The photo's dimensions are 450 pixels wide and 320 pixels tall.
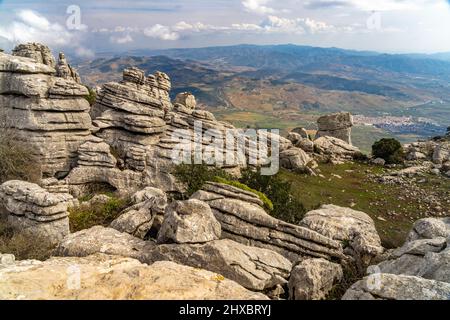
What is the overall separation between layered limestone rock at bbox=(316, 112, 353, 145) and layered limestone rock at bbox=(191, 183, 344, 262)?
55931 millimetres

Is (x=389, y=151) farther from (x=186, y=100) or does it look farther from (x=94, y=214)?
(x=94, y=214)

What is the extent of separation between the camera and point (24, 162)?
3136 cm

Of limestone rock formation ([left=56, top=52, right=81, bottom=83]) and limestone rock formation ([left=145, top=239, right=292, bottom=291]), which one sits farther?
limestone rock formation ([left=56, top=52, right=81, bottom=83])

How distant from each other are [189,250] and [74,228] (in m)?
11.2

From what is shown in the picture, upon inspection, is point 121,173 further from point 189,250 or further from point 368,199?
point 368,199

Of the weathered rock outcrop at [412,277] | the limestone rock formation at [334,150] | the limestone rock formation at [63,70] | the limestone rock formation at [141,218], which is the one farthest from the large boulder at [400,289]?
the limestone rock formation at [63,70]

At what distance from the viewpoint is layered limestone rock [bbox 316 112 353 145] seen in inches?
2805

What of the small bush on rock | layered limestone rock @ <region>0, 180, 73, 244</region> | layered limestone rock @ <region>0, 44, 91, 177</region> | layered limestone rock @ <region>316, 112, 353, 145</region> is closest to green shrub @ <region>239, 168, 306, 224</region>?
layered limestone rock @ <region>0, 180, 73, 244</region>

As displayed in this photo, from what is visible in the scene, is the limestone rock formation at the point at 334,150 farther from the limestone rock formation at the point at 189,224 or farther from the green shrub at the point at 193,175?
the limestone rock formation at the point at 189,224

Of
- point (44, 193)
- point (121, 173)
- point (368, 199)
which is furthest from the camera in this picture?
point (368, 199)

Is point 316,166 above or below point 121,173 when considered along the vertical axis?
below

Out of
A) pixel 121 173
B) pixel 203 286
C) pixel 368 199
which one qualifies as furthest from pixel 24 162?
pixel 368 199

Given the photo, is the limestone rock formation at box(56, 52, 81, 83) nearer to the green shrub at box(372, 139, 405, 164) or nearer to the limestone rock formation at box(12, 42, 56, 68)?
the limestone rock formation at box(12, 42, 56, 68)

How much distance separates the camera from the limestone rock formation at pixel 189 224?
15344mm
